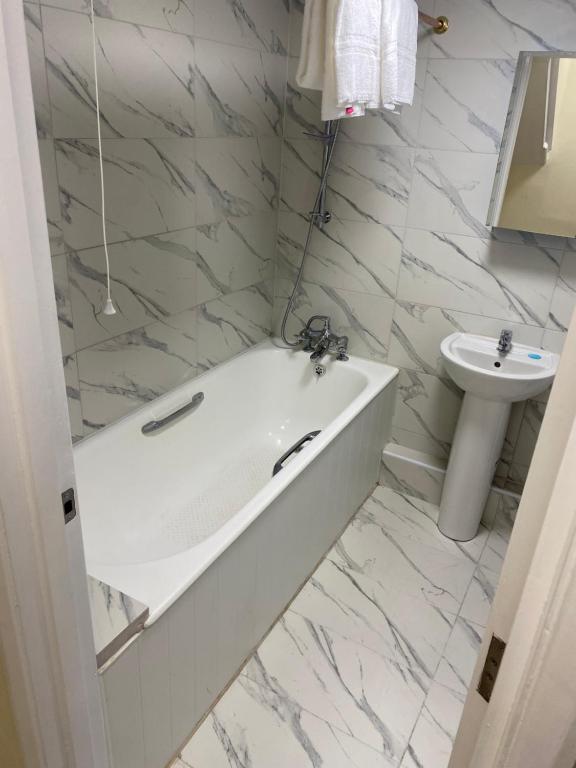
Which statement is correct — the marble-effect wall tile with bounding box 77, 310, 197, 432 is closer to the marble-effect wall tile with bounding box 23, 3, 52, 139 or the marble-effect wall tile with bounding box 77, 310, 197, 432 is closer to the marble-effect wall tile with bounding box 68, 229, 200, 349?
the marble-effect wall tile with bounding box 68, 229, 200, 349

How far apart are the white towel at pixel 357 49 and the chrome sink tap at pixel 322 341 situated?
114cm

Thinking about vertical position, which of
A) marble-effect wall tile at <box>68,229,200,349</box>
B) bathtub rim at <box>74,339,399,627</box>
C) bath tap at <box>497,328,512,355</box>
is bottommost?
bathtub rim at <box>74,339,399,627</box>

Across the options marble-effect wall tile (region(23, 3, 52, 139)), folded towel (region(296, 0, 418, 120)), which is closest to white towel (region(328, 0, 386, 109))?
folded towel (region(296, 0, 418, 120))

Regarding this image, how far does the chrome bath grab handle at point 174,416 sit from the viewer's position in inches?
91.6

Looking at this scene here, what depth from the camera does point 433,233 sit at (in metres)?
2.62

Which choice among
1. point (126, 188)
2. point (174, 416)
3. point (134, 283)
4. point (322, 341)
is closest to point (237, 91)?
point (126, 188)

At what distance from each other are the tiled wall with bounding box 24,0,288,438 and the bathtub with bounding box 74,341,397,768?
20 cm

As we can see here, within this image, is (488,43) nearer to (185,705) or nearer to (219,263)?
(219,263)

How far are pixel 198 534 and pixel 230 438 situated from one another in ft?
2.08

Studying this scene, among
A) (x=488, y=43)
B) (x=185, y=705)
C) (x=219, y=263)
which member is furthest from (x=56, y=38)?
(x=185, y=705)

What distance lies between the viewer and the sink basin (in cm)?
226

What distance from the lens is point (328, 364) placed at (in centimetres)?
298

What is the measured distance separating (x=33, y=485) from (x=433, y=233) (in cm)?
219

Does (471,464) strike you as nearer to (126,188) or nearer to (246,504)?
(246,504)
